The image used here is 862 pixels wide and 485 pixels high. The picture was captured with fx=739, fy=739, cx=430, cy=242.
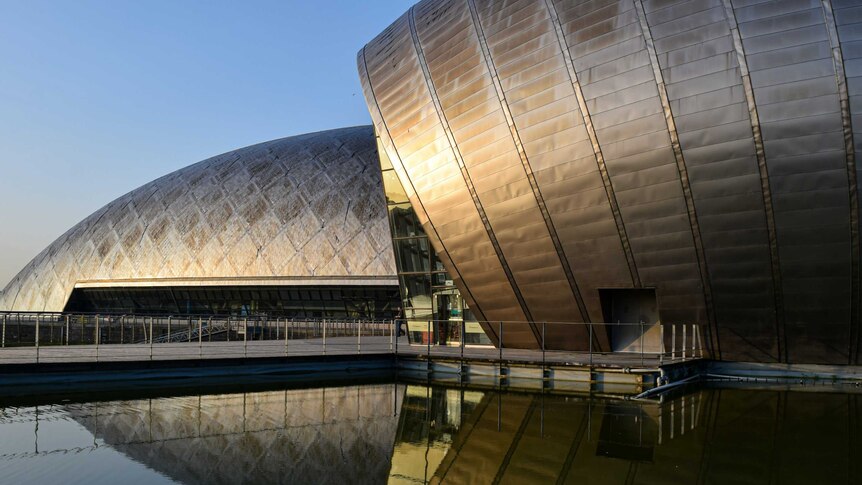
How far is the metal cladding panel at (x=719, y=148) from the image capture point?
1700 cm

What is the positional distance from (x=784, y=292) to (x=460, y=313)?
9.86 meters

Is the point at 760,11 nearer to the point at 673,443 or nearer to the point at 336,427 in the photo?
the point at 673,443

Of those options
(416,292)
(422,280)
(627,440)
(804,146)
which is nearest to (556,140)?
(804,146)

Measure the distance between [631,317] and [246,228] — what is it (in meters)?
24.8

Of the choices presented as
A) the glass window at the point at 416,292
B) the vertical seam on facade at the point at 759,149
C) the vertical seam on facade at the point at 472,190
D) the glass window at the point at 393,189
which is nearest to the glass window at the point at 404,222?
the glass window at the point at 393,189

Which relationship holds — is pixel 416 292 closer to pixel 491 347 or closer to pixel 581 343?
pixel 491 347

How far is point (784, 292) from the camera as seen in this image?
1789 centimetres

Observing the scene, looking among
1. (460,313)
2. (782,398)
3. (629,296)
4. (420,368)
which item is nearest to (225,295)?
(460,313)

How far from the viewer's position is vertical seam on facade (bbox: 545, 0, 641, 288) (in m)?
18.6

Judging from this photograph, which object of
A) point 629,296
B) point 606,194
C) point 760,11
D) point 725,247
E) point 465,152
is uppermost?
point 760,11

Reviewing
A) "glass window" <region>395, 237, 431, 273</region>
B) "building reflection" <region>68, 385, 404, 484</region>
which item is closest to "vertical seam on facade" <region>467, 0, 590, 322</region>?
"glass window" <region>395, 237, 431, 273</region>

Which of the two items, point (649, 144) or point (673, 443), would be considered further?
point (649, 144)

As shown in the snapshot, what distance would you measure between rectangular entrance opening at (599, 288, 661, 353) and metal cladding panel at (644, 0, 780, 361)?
2357 millimetres

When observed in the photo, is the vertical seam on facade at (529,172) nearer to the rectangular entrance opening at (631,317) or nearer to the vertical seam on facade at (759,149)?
the rectangular entrance opening at (631,317)
